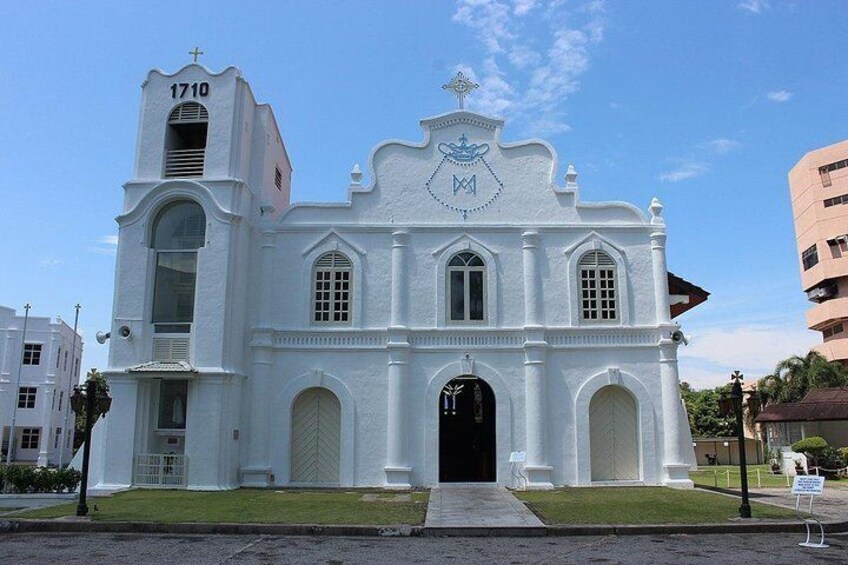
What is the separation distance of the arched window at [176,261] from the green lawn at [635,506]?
1021cm

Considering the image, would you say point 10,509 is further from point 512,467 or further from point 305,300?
point 512,467

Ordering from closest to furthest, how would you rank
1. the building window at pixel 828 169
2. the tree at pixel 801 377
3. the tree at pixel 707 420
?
1. the tree at pixel 801 377
2. the building window at pixel 828 169
3. the tree at pixel 707 420

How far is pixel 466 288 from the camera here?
21.4m

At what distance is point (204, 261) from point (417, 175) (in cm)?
656

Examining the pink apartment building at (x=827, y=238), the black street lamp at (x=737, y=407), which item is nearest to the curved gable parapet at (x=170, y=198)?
the black street lamp at (x=737, y=407)

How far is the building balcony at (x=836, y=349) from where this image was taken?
178 ft

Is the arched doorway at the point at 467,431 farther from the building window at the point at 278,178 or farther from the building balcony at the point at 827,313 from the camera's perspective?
the building balcony at the point at 827,313

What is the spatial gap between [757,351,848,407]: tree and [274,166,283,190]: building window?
32674mm

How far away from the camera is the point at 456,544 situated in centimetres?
1195

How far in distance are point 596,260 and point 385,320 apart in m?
6.31

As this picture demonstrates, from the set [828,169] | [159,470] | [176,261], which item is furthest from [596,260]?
[828,169]

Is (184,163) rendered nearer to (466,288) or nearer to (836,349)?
(466,288)

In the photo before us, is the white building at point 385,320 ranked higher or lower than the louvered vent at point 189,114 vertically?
lower

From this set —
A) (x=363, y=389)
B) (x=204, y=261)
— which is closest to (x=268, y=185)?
(x=204, y=261)
